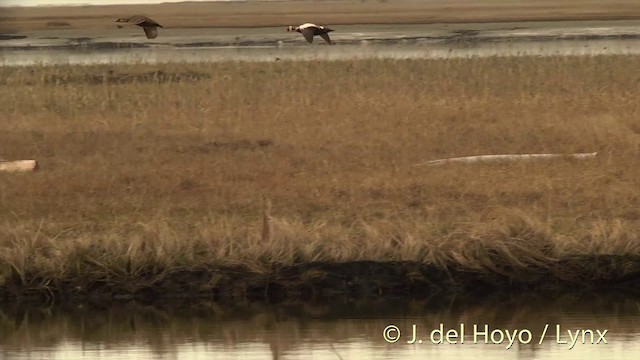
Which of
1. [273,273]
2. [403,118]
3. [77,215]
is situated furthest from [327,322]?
[403,118]

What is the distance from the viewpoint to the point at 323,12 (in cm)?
4734

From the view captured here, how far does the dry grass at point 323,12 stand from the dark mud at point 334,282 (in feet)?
94.4

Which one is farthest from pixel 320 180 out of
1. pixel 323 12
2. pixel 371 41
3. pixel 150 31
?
pixel 323 12

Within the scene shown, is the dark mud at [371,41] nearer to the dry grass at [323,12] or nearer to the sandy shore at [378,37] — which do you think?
the sandy shore at [378,37]

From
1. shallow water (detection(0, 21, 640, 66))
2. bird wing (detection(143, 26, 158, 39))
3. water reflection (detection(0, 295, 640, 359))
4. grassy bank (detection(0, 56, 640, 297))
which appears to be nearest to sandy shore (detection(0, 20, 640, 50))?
shallow water (detection(0, 21, 640, 66))

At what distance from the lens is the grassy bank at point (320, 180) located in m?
10.2

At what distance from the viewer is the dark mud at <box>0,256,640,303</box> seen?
10.1 m

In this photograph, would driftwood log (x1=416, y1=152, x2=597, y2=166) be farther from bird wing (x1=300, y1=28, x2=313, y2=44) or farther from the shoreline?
the shoreline

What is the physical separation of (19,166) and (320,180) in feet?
10.3

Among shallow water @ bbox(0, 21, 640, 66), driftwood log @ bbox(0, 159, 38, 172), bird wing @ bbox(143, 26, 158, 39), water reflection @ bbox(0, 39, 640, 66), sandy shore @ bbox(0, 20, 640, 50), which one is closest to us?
bird wing @ bbox(143, 26, 158, 39)

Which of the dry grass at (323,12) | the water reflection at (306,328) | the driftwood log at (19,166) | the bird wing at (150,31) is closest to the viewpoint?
the water reflection at (306,328)

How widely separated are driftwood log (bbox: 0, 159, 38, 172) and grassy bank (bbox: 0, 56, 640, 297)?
203 mm

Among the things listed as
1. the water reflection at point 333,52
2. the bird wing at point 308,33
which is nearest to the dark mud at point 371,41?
the water reflection at point 333,52

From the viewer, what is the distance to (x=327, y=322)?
9.60 metres
